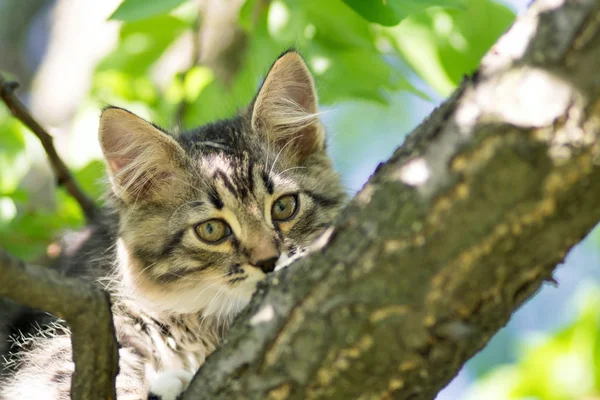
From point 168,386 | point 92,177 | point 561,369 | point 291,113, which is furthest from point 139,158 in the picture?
point 561,369

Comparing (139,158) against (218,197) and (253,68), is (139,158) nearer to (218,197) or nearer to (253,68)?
(218,197)

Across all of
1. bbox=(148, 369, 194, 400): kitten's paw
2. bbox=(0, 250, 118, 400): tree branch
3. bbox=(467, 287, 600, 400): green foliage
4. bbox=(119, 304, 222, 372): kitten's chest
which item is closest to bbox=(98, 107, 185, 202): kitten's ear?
bbox=(119, 304, 222, 372): kitten's chest

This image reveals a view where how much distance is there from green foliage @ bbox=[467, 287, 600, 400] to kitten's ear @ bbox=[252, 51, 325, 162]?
149 cm

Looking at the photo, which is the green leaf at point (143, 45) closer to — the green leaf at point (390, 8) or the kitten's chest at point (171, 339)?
the kitten's chest at point (171, 339)

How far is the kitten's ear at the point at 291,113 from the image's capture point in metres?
3.48

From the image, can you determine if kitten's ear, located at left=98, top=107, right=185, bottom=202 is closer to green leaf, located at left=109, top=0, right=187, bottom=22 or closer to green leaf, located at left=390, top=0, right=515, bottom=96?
green leaf, located at left=109, top=0, right=187, bottom=22

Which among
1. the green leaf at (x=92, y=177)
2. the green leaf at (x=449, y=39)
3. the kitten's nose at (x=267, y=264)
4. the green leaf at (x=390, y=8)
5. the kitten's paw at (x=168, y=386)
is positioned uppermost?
the green leaf at (x=449, y=39)

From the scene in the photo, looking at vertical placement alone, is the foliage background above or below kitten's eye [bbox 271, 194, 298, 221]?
above

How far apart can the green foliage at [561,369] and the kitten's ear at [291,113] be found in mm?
1490

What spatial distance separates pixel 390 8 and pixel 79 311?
4.47 feet

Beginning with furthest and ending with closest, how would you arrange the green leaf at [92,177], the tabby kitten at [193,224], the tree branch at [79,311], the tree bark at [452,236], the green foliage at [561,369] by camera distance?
the green leaf at [92,177] < the green foliage at [561,369] < the tabby kitten at [193,224] < the tree branch at [79,311] < the tree bark at [452,236]

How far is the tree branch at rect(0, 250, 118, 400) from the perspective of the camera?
1758 millimetres

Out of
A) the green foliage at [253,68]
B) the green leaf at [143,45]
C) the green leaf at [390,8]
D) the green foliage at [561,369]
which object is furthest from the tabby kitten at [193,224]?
the green foliage at [561,369]

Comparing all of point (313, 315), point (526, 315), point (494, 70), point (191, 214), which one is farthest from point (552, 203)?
point (526, 315)
